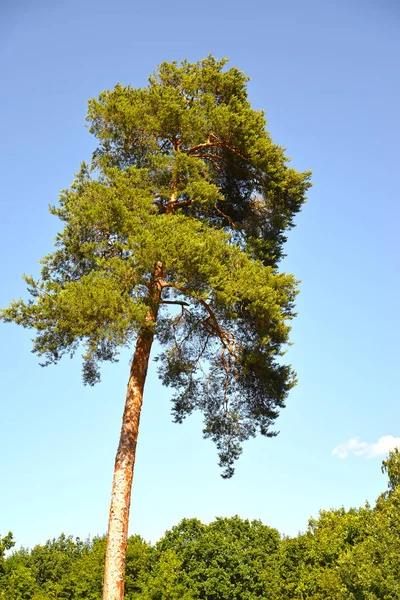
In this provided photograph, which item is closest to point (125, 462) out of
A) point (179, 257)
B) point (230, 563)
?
point (179, 257)

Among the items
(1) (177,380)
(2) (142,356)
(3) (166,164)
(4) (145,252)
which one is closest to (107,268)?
(4) (145,252)

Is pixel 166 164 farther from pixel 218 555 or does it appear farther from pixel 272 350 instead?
pixel 218 555

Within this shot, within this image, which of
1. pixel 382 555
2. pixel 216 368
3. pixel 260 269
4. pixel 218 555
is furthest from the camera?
pixel 218 555

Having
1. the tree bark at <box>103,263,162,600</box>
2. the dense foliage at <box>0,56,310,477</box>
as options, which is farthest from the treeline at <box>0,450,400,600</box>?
the tree bark at <box>103,263,162,600</box>

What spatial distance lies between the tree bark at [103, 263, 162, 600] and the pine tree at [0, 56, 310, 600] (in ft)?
0.09

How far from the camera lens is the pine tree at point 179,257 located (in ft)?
38.0

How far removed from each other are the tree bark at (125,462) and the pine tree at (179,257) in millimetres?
28

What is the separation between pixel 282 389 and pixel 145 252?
563 cm

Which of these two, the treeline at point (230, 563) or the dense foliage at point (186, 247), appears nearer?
the dense foliage at point (186, 247)

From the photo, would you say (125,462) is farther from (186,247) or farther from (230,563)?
(230,563)

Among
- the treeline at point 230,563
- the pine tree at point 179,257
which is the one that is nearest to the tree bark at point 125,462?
the pine tree at point 179,257

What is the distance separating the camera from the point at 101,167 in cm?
1499

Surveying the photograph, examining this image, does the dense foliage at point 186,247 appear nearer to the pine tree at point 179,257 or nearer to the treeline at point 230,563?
the pine tree at point 179,257

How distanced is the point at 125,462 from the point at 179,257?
4617mm
